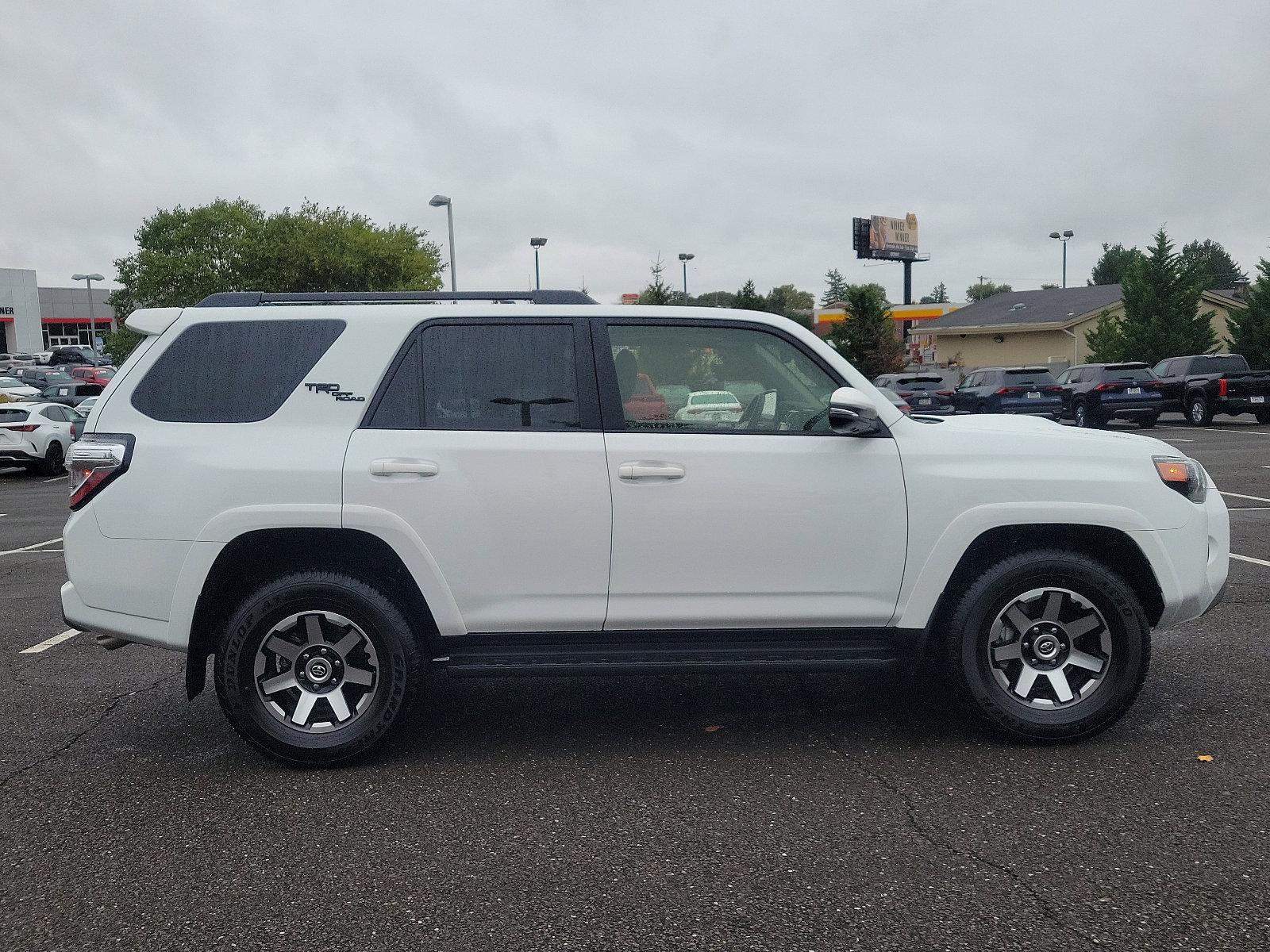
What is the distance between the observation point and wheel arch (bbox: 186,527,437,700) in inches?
177

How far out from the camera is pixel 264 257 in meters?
→ 41.2

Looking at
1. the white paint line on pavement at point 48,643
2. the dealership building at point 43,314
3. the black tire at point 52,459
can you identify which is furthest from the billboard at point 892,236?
the white paint line on pavement at point 48,643

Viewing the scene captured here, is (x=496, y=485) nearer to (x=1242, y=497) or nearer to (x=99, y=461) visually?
(x=99, y=461)

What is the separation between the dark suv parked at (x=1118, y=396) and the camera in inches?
1022

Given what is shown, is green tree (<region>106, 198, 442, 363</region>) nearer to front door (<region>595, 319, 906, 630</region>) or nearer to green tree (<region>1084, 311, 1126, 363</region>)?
green tree (<region>1084, 311, 1126, 363</region>)

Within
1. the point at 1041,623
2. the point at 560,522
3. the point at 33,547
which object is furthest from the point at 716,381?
the point at 33,547

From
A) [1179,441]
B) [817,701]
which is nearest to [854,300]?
[1179,441]

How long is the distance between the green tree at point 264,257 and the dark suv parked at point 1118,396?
23.9 meters

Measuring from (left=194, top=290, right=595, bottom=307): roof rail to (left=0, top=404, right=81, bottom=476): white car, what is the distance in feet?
61.1

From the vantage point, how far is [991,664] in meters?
4.60

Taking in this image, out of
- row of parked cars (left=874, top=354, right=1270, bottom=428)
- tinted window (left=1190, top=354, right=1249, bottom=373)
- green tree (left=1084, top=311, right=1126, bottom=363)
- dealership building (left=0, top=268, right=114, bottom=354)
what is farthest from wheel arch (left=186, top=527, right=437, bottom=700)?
dealership building (left=0, top=268, right=114, bottom=354)

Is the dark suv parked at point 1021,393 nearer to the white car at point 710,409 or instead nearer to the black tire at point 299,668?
the white car at point 710,409

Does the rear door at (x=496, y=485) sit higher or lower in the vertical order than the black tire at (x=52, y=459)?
higher

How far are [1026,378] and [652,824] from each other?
2454 cm
